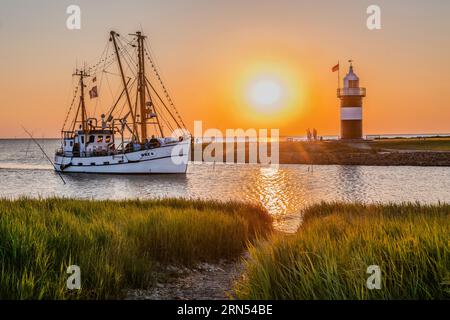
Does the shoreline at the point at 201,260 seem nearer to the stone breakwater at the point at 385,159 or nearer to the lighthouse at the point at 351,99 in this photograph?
the stone breakwater at the point at 385,159

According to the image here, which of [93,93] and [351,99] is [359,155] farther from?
[93,93]

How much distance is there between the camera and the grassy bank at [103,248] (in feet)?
18.0

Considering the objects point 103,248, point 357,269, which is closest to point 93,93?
point 103,248

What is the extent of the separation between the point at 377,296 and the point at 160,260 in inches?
202

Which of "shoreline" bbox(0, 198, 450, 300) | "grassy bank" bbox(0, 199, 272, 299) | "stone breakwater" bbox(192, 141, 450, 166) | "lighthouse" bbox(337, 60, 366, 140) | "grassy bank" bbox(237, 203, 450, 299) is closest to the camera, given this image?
"grassy bank" bbox(237, 203, 450, 299)

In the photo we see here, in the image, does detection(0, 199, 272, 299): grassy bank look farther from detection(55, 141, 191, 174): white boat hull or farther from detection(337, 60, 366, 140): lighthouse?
detection(337, 60, 366, 140): lighthouse

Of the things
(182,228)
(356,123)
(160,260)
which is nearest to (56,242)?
(160,260)

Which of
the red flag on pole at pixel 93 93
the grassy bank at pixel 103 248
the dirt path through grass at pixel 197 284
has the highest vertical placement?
the red flag on pole at pixel 93 93

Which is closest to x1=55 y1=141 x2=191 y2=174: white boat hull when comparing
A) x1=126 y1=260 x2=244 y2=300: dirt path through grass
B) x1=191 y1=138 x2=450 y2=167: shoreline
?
x1=191 y1=138 x2=450 y2=167: shoreline

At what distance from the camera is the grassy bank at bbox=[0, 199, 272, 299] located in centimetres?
547

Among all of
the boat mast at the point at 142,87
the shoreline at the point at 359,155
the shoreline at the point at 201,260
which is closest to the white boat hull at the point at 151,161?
the boat mast at the point at 142,87

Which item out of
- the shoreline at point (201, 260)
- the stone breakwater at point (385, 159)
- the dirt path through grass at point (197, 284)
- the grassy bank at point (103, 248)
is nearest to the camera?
the shoreline at point (201, 260)

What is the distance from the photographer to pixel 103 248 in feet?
23.7
